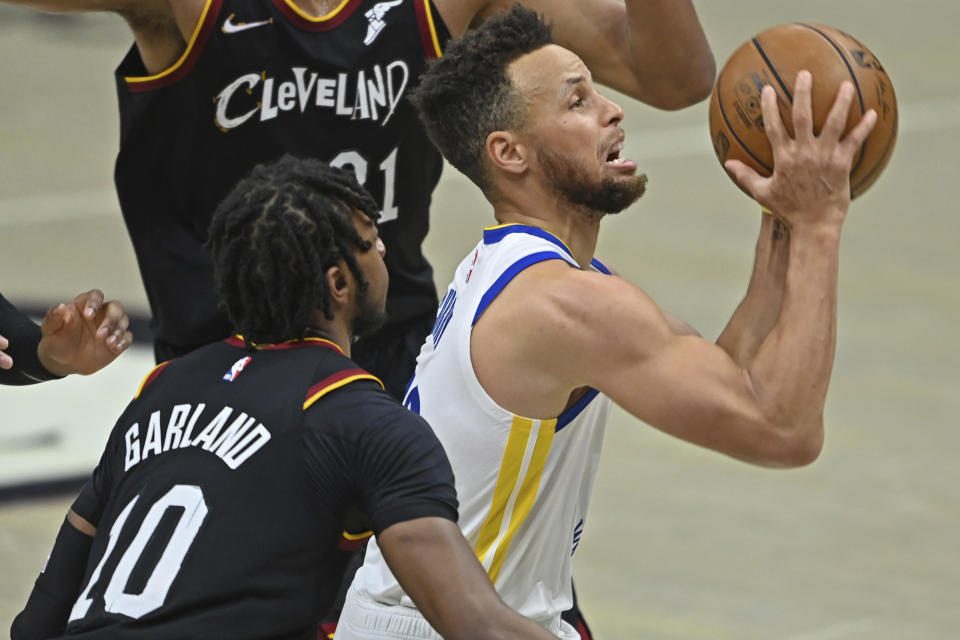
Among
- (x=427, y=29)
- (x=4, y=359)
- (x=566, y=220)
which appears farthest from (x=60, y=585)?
(x=427, y=29)

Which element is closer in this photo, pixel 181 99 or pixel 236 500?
pixel 236 500

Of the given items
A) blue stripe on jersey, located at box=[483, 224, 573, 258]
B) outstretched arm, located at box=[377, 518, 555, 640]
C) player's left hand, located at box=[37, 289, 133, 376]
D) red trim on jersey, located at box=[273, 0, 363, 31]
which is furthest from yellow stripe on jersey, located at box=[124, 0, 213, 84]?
outstretched arm, located at box=[377, 518, 555, 640]

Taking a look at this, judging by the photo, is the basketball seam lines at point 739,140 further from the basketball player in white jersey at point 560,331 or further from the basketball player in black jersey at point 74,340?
the basketball player in black jersey at point 74,340

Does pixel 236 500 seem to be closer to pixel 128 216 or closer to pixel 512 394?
pixel 512 394

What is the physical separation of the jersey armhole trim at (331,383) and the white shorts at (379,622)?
0.57 meters

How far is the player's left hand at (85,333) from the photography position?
3732 mm

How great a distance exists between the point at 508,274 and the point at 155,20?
3.68 feet

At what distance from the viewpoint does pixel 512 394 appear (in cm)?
310

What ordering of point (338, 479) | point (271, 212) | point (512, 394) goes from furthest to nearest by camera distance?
point (512, 394) < point (271, 212) < point (338, 479)

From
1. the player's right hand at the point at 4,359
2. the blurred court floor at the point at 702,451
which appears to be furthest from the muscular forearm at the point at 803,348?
the blurred court floor at the point at 702,451

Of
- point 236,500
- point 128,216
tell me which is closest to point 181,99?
point 128,216

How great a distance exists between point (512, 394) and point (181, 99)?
1215 millimetres

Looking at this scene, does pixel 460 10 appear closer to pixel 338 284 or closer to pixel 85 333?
pixel 85 333

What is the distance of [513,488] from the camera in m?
3.14
